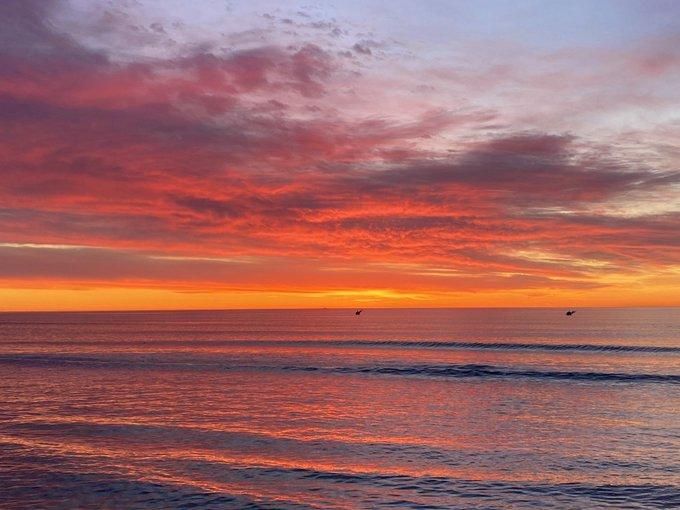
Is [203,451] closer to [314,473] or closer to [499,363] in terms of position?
[314,473]

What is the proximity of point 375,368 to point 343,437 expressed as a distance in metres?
35.2

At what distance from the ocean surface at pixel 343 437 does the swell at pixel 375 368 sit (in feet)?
1.67

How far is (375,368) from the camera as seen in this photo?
67.4 metres

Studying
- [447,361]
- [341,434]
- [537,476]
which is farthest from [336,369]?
[537,476]

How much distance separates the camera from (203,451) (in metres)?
29.5

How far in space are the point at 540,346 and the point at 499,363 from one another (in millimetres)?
24362

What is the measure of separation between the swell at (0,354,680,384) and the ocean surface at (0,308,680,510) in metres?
0.51

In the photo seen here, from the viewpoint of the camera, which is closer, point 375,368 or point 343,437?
point 343,437

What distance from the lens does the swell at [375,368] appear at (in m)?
57.3

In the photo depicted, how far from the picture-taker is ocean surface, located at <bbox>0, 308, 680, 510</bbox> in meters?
22.9

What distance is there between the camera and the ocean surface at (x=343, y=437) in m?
22.9

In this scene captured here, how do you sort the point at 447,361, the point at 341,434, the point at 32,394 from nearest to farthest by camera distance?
1. the point at 341,434
2. the point at 32,394
3. the point at 447,361

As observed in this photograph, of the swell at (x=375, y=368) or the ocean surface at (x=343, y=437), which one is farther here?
the swell at (x=375, y=368)

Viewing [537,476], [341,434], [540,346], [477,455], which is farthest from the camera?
[540,346]
